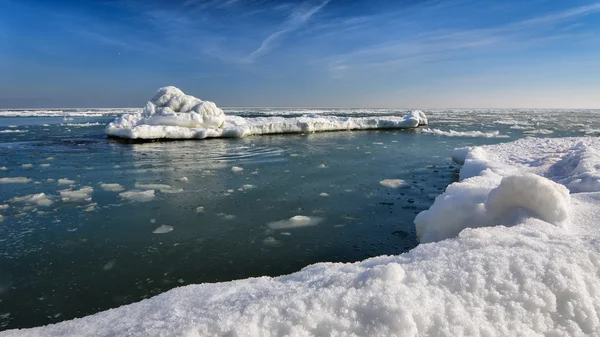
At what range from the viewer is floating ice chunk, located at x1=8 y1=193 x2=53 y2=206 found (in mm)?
5303

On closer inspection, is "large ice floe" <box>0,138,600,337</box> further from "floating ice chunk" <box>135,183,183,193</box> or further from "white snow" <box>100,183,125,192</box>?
"white snow" <box>100,183,125,192</box>

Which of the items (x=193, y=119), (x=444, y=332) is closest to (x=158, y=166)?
(x=193, y=119)

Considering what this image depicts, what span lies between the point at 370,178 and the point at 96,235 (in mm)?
4882

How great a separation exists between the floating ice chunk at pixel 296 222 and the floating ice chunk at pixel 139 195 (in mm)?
2422

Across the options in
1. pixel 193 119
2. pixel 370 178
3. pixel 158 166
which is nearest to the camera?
pixel 370 178

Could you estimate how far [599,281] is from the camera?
1564 mm

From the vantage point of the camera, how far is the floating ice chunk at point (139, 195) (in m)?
5.56

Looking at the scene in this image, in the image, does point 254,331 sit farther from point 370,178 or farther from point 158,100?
point 158,100

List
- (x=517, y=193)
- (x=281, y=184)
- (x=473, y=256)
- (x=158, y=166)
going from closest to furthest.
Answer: (x=473, y=256) → (x=517, y=193) → (x=281, y=184) → (x=158, y=166)

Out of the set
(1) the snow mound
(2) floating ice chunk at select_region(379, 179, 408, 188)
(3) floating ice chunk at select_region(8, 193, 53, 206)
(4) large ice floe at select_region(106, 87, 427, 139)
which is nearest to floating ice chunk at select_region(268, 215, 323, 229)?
(1) the snow mound

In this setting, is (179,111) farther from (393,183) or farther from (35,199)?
(393,183)

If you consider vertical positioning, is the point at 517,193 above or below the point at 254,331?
above

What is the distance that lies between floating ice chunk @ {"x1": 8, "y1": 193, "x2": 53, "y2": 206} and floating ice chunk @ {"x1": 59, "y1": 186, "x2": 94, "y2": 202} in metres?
0.22

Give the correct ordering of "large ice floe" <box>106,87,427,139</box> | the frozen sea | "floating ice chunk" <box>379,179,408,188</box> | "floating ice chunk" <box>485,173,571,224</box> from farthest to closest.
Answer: "large ice floe" <box>106,87,427,139</box>
"floating ice chunk" <box>379,179,408,188</box>
the frozen sea
"floating ice chunk" <box>485,173,571,224</box>
